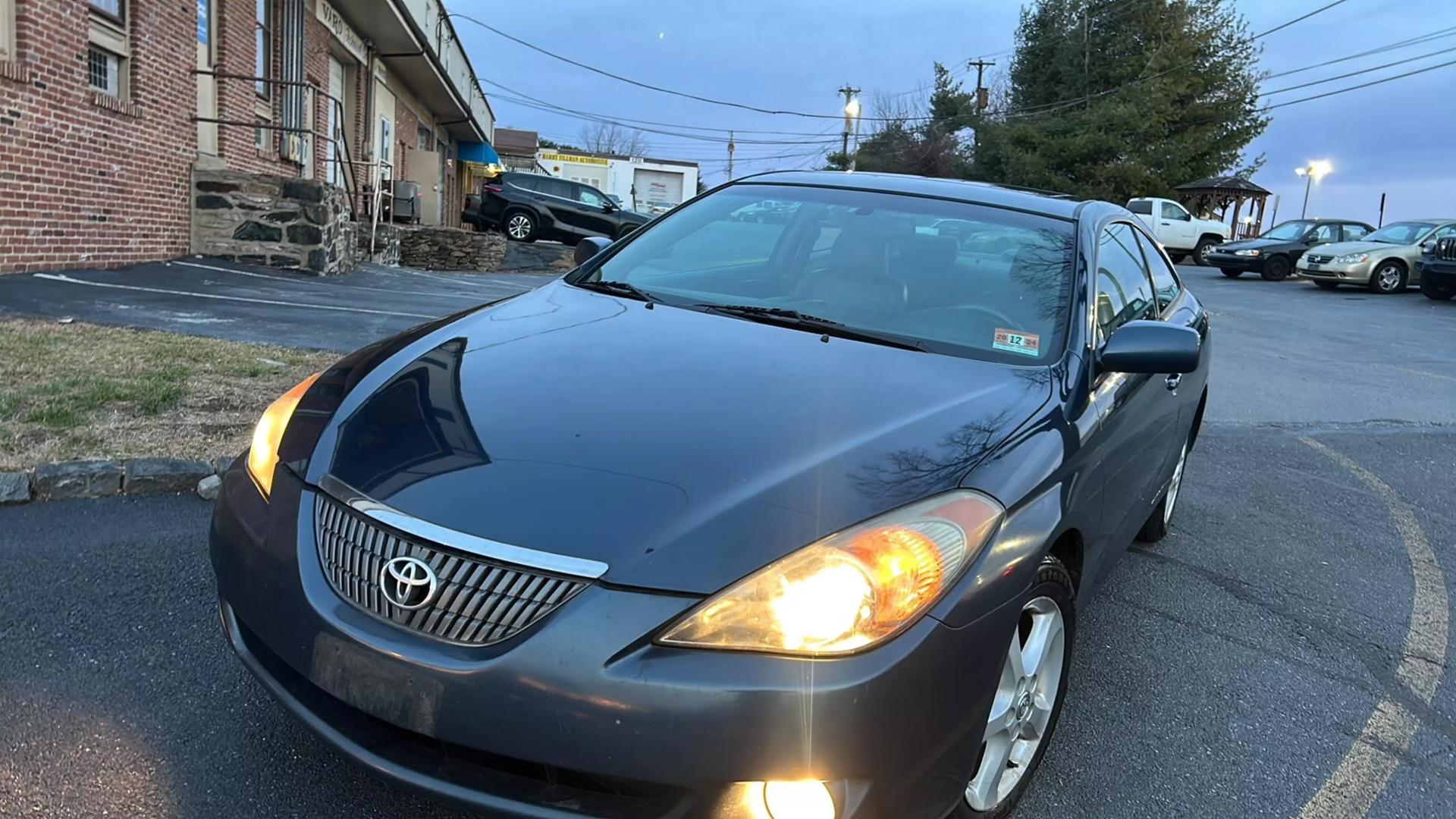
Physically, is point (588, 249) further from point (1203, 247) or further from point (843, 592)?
point (1203, 247)

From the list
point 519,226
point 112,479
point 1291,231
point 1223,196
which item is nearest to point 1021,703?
point 112,479

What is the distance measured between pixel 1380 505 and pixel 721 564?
5121 mm

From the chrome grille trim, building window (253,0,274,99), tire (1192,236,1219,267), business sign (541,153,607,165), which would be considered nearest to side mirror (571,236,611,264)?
the chrome grille trim

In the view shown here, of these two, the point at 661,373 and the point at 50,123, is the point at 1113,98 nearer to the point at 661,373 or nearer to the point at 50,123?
→ the point at 50,123

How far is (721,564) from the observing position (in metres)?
1.84

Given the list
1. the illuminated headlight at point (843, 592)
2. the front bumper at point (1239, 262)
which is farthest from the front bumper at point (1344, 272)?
the illuminated headlight at point (843, 592)

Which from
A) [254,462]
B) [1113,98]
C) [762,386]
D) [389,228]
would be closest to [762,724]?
[762,386]

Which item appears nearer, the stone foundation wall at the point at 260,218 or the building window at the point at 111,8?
the building window at the point at 111,8

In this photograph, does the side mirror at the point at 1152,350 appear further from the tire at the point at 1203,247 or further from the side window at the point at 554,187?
the tire at the point at 1203,247

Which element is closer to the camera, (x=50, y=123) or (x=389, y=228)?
(x=50, y=123)

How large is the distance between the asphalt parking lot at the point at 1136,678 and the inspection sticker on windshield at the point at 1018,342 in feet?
3.50

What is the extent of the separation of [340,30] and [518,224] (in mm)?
6967

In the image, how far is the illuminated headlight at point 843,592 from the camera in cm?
179

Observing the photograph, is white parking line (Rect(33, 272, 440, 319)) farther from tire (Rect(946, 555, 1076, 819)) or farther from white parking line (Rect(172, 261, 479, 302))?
tire (Rect(946, 555, 1076, 819))
